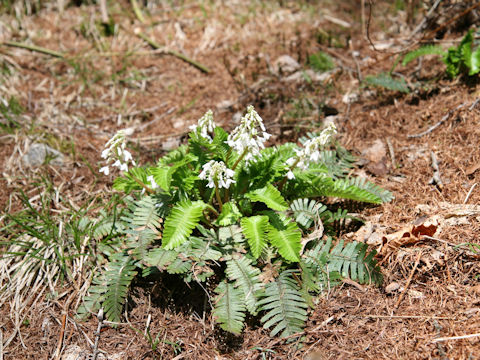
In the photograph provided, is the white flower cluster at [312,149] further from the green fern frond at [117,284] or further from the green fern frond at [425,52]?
the green fern frond at [425,52]

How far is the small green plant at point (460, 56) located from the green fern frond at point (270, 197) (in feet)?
7.88

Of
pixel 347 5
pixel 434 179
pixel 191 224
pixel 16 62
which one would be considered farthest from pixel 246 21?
pixel 191 224

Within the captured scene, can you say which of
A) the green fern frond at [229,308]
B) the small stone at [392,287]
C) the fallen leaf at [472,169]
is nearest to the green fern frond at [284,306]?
the green fern frond at [229,308]

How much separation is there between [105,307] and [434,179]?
301cm

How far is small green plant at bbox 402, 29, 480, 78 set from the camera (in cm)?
405

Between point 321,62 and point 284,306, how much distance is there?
10.7 feet

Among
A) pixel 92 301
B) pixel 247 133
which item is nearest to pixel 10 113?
pixel 92 301

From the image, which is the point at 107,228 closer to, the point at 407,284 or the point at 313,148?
the point at 313,148

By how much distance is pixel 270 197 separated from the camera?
2.95 m

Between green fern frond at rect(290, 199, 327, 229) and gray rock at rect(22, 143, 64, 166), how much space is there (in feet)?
9.00

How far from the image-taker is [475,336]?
2.28 m

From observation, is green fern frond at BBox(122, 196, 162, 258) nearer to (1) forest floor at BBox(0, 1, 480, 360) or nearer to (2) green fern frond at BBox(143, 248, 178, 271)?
(2) green fern frond at BBox(143, 248, 178, 271)

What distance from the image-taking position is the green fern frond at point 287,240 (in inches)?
108

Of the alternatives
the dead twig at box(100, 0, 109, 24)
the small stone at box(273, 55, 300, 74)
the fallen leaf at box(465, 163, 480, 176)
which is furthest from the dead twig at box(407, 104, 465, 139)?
the dead twig at box(100, 0, 109, 24)
